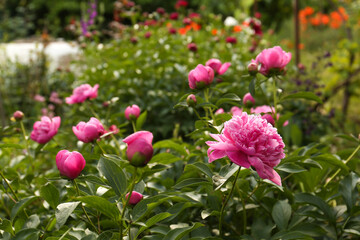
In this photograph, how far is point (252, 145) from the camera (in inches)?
26.8

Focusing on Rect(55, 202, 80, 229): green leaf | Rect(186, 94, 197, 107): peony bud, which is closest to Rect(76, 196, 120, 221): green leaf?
Rect(55, 202, 80, 229): green leaf

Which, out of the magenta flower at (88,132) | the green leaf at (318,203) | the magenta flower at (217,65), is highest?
the magenta flower at (217,65)

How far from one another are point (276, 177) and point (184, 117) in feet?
5.19

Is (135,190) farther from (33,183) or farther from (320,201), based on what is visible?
(33,183)

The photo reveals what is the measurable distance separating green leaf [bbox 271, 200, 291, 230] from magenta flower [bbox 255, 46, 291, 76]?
1.11 ft

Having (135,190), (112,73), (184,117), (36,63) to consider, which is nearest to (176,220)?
(135,190)

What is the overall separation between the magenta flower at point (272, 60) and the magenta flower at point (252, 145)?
29 centimetres

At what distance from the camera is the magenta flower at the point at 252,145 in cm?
68

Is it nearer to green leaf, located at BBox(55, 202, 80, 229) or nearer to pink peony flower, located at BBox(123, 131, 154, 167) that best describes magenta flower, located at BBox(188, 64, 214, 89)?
pink peony flower, located at BBox(123, 131, 154, 167)

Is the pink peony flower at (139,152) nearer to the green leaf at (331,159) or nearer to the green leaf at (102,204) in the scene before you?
the green leaf at (102,204)

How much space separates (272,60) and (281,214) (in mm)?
385

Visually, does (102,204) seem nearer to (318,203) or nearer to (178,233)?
(178,233)

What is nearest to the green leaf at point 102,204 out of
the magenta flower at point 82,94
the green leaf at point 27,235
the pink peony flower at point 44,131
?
the green leaf at point 27,235

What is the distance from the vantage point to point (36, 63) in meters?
3.91
